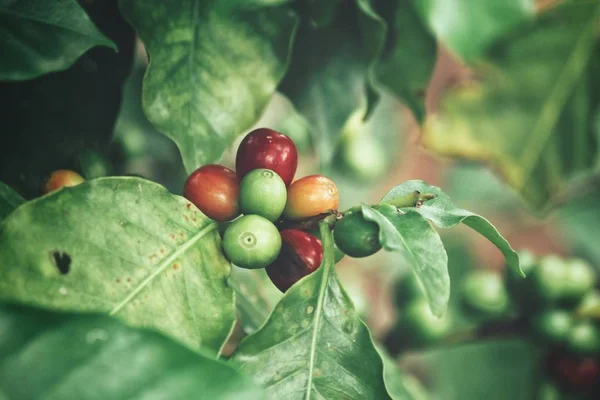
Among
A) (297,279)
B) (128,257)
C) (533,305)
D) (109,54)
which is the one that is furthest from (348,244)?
(533,305)

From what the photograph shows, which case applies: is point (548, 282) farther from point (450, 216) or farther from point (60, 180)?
point (60, 180)

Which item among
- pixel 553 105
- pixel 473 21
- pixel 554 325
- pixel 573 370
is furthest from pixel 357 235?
pixel 553 105

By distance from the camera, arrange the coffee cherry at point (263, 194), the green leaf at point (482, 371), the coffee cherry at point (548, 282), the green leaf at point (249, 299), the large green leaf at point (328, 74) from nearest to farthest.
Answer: the coffee cherry at point (263, 194) → the green leaf at point (249, 299) → the large green leaf at point (328, 74) → the coffee cherry at point (548, 282) → the green leaf at point (482, 371)

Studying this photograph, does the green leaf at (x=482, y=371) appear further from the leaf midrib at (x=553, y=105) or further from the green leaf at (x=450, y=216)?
the green leaf at (x=450, y=216)

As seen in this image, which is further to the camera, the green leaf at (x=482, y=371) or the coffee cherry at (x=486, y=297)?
the green leaf at (x=482, y=371)

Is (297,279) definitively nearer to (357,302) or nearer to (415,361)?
(357,302)

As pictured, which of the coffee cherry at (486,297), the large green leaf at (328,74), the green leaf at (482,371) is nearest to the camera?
the large green leaf at (328,74)

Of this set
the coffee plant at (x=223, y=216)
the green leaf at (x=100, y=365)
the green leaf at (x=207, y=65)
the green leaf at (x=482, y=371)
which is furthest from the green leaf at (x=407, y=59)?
the green leaf at (x=482, y=371)
